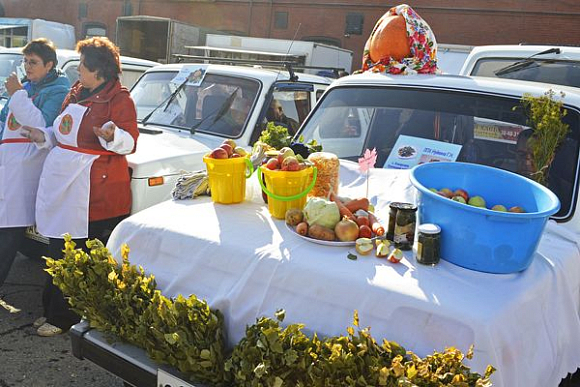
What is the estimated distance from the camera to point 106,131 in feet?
12.3

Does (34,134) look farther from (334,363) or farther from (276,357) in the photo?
(334,363)

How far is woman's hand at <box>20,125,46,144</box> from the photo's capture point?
161 inches

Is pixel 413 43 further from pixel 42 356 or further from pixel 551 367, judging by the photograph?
pixel 42 356

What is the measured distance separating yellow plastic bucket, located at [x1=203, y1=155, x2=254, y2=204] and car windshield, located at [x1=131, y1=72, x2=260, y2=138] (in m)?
2.41

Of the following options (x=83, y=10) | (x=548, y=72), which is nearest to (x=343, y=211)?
(x=548, y=72)

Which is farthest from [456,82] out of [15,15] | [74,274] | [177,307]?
[15,15]

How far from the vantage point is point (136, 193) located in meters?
4.24

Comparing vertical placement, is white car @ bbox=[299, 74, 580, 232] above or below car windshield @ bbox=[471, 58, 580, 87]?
below

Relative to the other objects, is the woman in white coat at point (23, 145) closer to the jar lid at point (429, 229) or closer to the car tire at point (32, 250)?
the car tire at point (32, 250)

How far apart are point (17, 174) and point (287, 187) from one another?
2.68m

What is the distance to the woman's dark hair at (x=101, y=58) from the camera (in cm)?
393

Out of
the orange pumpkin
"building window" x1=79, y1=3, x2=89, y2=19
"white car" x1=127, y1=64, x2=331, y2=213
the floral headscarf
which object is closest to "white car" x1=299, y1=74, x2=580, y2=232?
the floral headscarf

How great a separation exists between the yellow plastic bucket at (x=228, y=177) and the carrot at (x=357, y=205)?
59cm

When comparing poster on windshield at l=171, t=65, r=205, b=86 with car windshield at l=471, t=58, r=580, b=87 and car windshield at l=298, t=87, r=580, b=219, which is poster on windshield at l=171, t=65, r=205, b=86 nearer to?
car windshield at l=298, t=87, r=580, b=219
